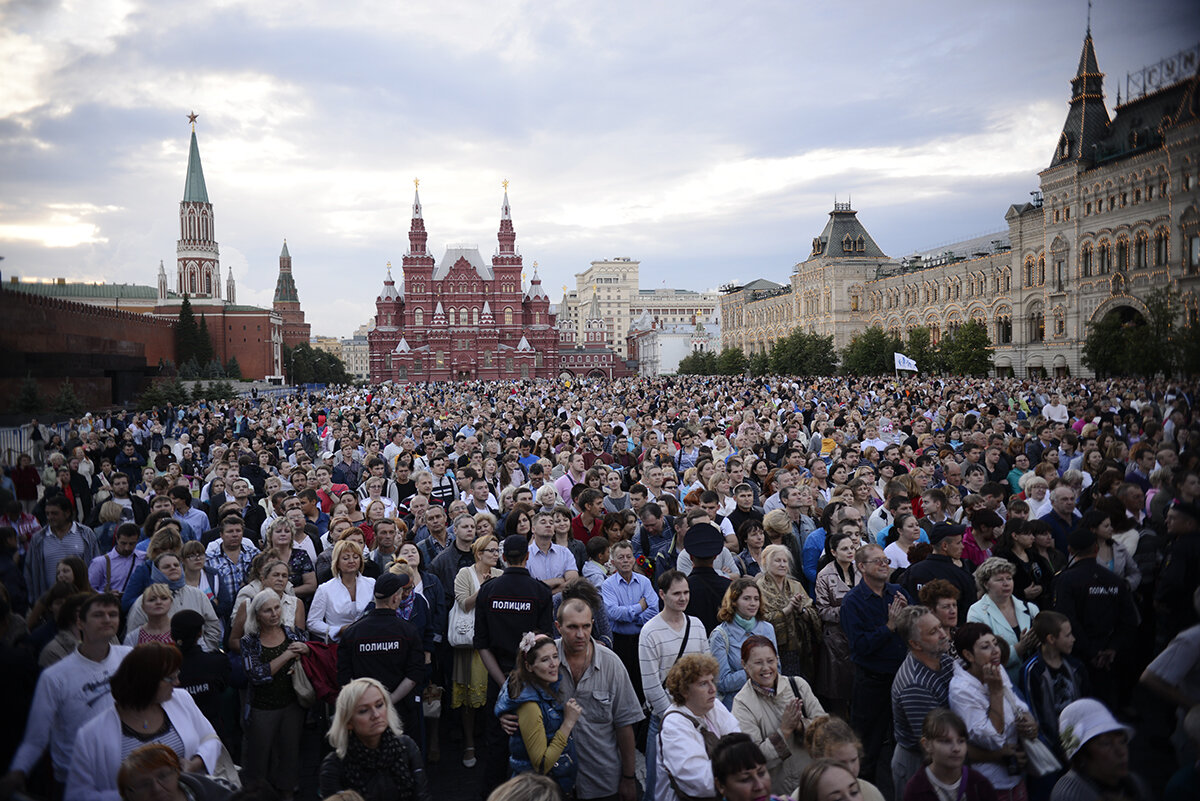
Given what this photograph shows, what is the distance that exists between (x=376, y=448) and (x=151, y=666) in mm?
9128

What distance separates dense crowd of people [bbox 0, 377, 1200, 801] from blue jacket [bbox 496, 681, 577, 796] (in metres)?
0.01

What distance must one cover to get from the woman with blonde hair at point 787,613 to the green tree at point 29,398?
13.4 ft

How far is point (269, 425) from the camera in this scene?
19.2 metres

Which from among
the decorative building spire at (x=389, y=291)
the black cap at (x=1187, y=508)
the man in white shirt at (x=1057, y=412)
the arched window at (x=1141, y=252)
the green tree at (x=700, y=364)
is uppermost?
the decorative building spire at (x=389, y=291)

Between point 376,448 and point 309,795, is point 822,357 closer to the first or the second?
point 376,448

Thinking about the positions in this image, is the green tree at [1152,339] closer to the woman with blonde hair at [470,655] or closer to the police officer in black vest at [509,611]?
the police officer in black vest at [509,611]

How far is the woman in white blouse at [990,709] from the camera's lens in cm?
361

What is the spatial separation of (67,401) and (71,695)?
1828 mm

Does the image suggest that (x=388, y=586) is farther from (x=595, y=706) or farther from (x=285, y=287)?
(x=285, y=287)

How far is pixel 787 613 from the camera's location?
202 inches

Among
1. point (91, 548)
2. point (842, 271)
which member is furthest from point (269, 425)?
point (842, 271)

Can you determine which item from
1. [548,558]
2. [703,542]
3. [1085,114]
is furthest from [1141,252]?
[548,558]

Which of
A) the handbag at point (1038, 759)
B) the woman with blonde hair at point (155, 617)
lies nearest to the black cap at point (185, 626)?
the woman with blonde hair at point (155, 617)

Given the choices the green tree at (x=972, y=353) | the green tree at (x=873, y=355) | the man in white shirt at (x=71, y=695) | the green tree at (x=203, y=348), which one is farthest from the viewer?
the green tree at (x=203, y=348)
